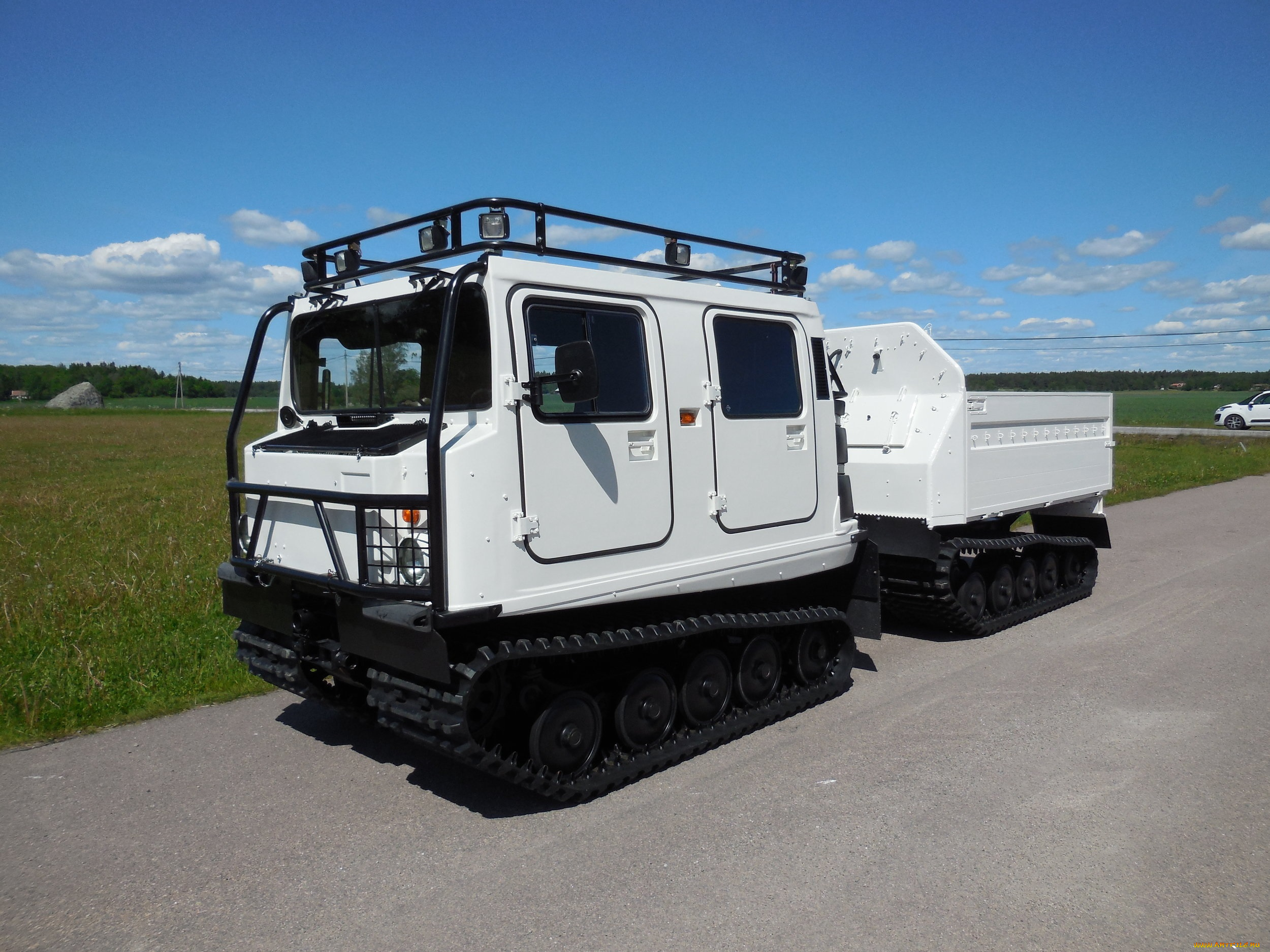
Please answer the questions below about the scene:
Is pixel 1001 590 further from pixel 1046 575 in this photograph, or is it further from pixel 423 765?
pixel 423 765

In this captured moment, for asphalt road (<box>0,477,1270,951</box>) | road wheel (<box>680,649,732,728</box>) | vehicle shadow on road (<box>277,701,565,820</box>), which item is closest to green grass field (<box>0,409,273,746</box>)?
asphalt road (<box>0,477,1270,951</box>)

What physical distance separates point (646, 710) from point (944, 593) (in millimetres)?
3412

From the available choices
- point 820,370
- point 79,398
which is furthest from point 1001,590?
point 79,398

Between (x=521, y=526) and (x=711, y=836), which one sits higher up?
(x=521, y=526)

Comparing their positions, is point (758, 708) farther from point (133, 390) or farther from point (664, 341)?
point (133, 390)

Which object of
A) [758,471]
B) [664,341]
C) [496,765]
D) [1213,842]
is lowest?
[1213,842]

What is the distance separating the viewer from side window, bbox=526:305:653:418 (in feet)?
14.1

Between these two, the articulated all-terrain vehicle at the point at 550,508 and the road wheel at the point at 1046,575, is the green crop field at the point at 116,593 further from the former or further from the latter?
the road wheel at the point at 1046,575

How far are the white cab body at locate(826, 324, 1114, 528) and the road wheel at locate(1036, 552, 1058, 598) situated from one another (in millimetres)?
518

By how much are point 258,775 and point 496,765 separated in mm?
1550

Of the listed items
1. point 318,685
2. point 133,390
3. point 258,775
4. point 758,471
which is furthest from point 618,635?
point 133,390

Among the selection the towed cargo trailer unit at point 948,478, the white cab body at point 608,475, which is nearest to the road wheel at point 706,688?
the white cab body at point 608,475

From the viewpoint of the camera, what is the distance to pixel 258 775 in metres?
4.81

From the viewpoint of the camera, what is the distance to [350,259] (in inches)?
199
